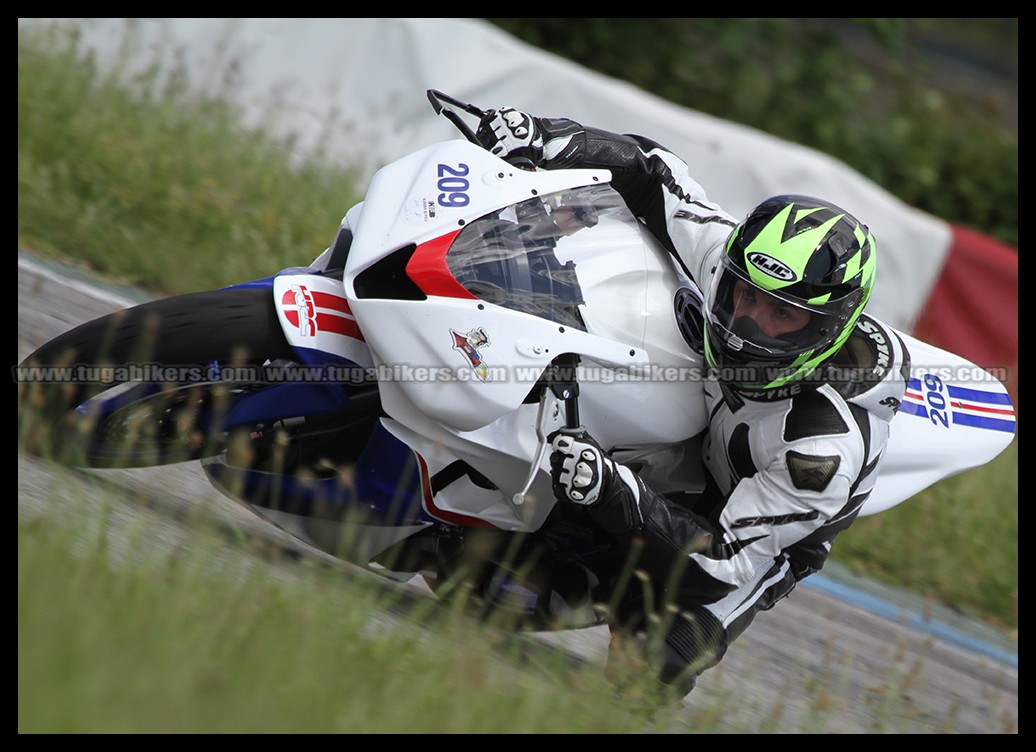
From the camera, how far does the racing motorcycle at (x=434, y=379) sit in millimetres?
2998

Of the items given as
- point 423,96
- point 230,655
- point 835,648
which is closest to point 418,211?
point 230,655

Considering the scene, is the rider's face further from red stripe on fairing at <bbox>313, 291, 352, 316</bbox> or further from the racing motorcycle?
red stripe on fairing at <bbox>313, 291, 352, 316</bbox>

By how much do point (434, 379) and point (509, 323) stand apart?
245 mm

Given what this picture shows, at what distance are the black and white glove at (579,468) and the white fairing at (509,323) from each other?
0.21 feet

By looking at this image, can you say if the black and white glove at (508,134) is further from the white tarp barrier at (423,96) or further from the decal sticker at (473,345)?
the white tarp barrier at (423,96)

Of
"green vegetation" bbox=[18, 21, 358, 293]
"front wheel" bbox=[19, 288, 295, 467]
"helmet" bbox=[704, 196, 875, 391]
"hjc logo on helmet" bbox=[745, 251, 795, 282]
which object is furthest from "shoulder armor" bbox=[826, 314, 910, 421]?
"green vegetation" bbox=[18, 21, 358, 293]

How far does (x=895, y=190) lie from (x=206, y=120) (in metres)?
6.61

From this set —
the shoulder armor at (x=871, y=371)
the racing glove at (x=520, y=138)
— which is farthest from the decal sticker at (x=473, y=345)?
the shoulder armor at (x=871, y=371)

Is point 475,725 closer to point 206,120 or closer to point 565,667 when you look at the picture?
point 565,667

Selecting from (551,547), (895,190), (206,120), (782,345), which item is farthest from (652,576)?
(895,190)

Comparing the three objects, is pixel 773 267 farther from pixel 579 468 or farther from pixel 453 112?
pixel 453 112

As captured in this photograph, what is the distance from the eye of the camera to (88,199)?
18.5 ft

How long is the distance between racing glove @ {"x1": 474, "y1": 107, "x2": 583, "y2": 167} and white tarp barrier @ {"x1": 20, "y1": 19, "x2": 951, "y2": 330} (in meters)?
3.44
